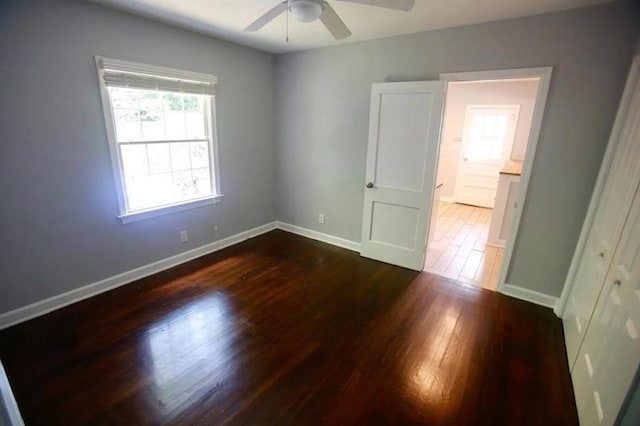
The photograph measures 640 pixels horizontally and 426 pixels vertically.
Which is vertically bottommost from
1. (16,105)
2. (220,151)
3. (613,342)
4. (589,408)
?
(589,408)

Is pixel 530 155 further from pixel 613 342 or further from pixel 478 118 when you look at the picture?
pixel 478 118

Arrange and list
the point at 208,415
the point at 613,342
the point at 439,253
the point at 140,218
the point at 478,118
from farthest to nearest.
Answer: the point at 478,118, the point at 439,253, the point at 140,218, the point at 208,415, the point at 613,342

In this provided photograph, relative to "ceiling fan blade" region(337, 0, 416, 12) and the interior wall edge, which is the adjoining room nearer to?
the interior wall edge

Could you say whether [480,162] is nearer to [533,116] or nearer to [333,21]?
[533,116]

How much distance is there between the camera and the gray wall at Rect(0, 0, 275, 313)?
2.18m

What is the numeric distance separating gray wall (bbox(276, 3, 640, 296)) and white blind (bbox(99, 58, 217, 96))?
1205 mm

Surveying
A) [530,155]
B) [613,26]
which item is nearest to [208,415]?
[530,155]

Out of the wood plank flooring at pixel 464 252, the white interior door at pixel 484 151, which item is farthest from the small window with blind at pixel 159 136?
the white interior door at pixel 484 151

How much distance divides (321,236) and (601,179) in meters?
2.95

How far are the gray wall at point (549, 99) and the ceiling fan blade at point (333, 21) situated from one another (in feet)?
4.50

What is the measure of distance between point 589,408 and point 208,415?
2.05m

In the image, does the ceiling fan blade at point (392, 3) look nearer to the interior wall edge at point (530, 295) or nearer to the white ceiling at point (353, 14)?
the white ceiling at point (353, 14)

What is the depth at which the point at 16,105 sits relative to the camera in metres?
2.16

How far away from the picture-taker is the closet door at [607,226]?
1.83 m
